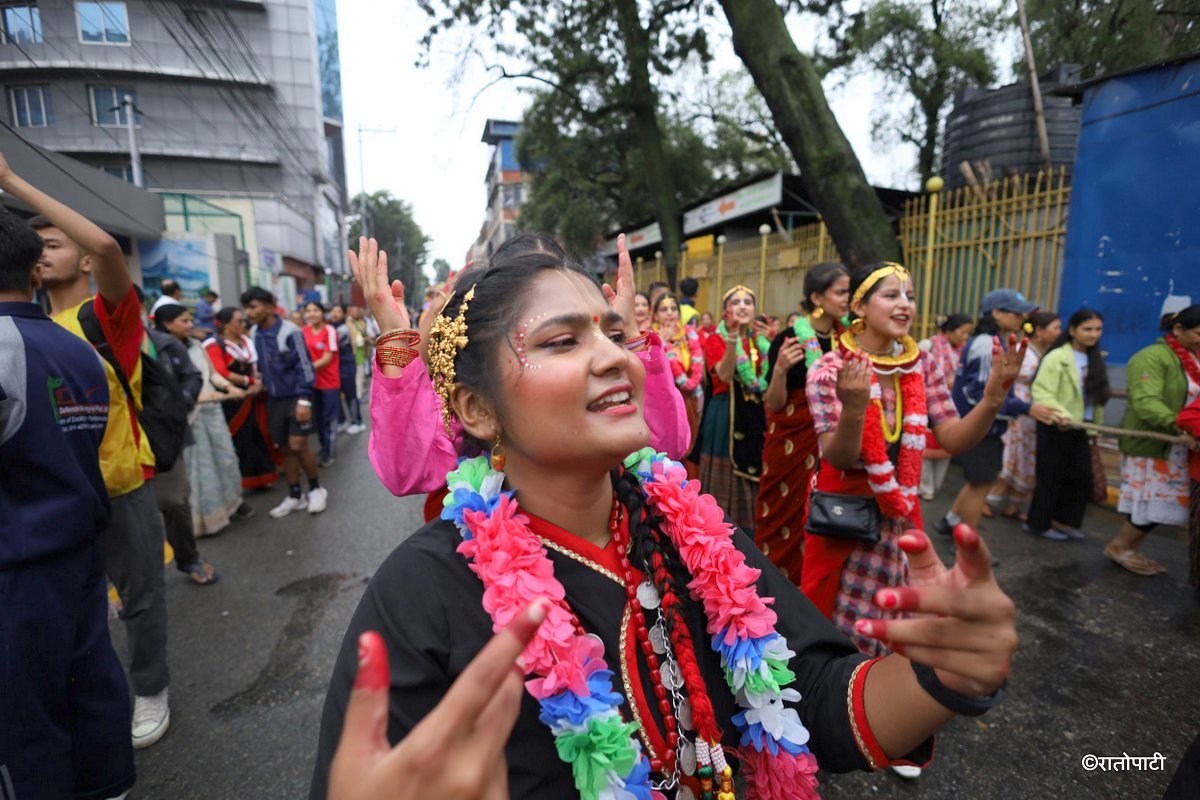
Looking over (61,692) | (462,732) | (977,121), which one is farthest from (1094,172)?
(61,692)

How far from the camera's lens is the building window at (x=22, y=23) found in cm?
267

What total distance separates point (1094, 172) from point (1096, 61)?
5.91m

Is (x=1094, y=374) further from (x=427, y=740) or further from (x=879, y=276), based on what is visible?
(x=427, y=740)

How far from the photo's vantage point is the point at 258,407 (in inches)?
255

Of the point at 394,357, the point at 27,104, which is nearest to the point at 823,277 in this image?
the point at 394,357

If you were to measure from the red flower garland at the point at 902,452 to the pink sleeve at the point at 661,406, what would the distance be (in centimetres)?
81

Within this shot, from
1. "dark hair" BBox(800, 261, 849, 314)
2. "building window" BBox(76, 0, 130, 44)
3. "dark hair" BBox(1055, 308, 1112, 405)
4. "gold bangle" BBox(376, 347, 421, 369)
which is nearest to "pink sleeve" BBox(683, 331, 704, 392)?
"dark hair" BBox(800, 261, 849, 314)

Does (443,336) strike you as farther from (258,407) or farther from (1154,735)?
(258,407)

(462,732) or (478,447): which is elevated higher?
(478,447)

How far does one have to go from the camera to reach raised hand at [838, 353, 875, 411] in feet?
7.22

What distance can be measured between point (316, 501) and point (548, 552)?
5.30 metres

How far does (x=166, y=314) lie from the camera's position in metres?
4.98

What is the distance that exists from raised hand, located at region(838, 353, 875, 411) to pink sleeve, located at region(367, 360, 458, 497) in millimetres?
1371

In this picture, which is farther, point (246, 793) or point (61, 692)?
point (246, 793)
